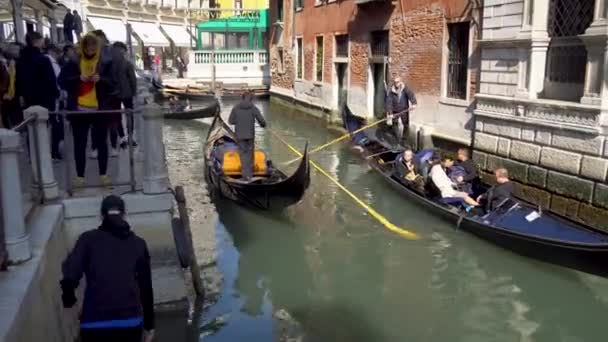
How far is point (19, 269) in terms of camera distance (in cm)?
245

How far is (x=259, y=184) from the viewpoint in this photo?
229 inches

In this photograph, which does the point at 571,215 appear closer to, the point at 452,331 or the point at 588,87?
the point at 588,87

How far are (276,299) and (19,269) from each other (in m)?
2.10

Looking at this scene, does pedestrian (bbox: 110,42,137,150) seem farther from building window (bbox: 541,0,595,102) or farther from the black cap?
building window (bbox: 541,0,595,102)

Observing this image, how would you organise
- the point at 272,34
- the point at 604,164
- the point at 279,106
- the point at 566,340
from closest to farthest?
the point at 566,340
the point at 604,164
the point at 279,106
the point at 272,34

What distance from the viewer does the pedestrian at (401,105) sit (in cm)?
854

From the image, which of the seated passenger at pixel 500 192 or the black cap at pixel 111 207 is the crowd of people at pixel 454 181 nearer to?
the seated passenger at pixel 500 192

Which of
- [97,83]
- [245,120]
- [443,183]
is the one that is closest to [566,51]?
[443,183]

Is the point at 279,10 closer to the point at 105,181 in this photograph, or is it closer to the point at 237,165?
the point at 237,165

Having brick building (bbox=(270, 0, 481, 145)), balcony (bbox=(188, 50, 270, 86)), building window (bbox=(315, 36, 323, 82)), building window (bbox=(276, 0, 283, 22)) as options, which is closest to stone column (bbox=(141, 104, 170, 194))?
brick building (bbox=(270, 0, 481, 145))

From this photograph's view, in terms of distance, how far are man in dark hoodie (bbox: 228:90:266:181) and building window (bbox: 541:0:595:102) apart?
2.86m

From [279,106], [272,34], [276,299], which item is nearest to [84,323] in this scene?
[276,299]

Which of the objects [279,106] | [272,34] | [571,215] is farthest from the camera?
[272,34]

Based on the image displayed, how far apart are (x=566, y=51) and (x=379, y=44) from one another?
5.33 meters
